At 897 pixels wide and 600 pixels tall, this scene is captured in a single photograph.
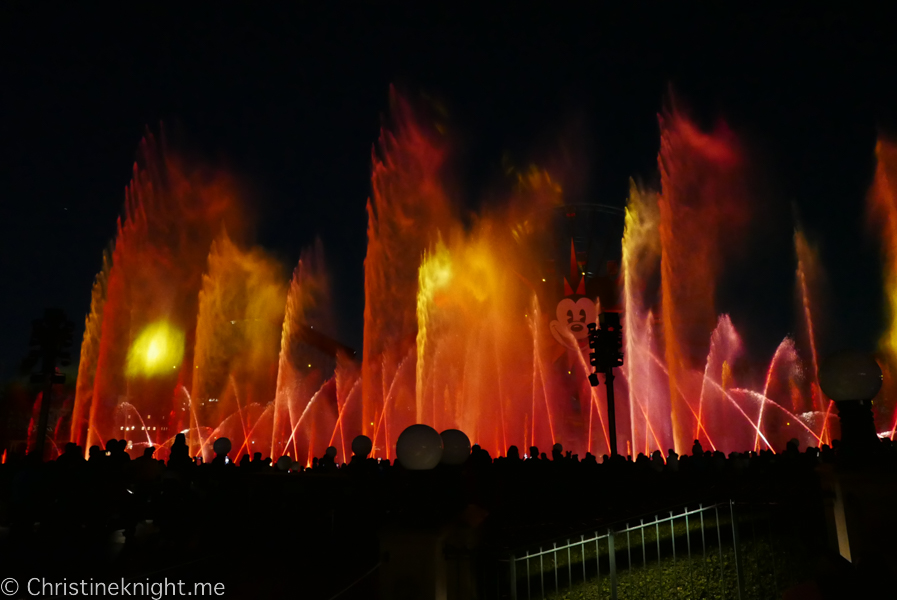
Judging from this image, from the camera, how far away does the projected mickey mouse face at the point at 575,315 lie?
155 ft

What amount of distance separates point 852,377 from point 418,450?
429 centimetres

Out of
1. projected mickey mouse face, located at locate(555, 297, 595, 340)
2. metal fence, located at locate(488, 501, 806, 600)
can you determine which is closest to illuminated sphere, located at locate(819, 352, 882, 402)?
metal fence, located at locate(488, 501, 806, 600)

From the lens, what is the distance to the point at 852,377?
6.28m

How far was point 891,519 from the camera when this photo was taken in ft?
19.4

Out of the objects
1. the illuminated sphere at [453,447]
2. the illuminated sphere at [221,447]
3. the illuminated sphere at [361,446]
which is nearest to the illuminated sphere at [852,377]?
the illuminated sphere at [453,447]

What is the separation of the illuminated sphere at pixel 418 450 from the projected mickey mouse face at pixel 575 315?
42.2 m

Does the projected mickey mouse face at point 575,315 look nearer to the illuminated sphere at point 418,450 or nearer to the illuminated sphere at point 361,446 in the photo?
the illuminated sphere at point 361,446

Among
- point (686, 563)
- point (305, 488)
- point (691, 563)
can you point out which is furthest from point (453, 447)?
point (305, 488)

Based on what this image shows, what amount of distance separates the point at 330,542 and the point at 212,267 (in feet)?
77.6

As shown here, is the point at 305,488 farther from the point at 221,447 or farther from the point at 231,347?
the point at 231,347

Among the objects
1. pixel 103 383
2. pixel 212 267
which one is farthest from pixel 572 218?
pixel 103 383

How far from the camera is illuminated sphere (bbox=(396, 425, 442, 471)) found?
566cm

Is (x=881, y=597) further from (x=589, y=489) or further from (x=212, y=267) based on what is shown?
(x=212, y=267)

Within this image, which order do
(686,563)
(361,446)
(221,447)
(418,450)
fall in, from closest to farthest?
(418,450)
(686,563)
(361,446)
(221,447)
